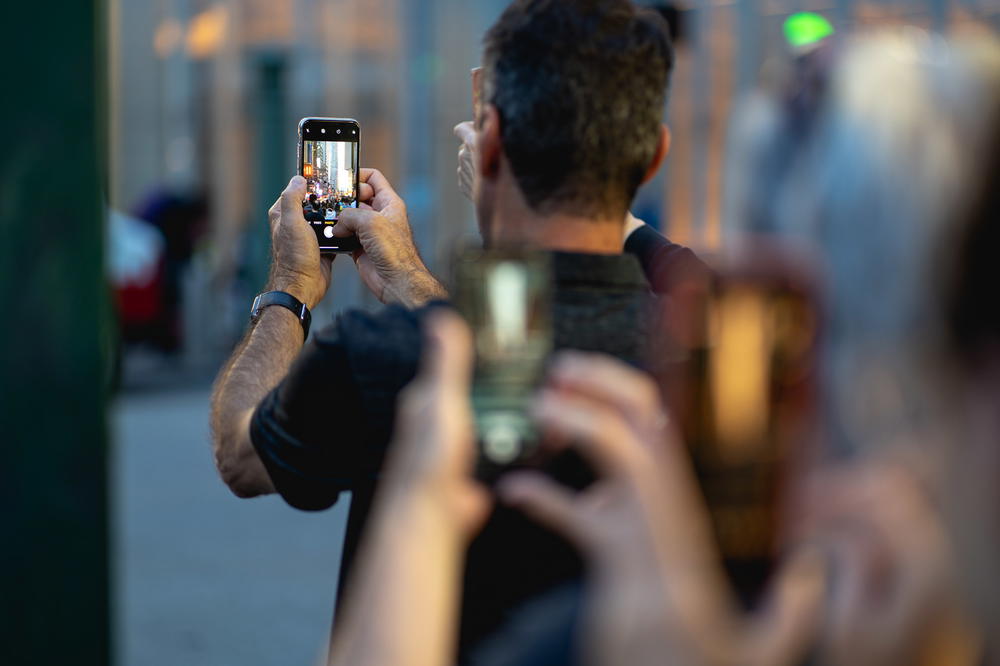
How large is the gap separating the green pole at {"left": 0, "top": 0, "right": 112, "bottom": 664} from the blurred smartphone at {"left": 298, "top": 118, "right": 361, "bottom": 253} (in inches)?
13.0

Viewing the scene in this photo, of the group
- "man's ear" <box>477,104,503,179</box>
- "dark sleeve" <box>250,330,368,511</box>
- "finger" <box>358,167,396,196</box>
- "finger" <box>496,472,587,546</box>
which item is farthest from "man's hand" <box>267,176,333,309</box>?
"finger" <box>496,472,587,546</box>

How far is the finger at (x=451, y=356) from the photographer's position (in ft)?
4.79

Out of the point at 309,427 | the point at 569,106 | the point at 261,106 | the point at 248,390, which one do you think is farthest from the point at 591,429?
the point at 261,106

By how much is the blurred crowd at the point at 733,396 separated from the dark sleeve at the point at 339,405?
0.05 meters

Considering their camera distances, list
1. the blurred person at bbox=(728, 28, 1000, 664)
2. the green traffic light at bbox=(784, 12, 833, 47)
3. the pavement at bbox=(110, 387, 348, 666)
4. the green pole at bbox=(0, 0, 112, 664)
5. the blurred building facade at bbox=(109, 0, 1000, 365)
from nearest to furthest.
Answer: the blurred person at bbox=(728, 28, 1000, 664)
the green pole at bbox=(0, 0, 112, 664)
the green traffic light at bbox=(784, 12, 833, 47)
the pavement at bbox=(110, 387, 348, 666)
the blurred building facade at bbox=(109, 0, 1000, 365)

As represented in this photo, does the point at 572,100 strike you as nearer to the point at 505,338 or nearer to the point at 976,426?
the point at 505,338

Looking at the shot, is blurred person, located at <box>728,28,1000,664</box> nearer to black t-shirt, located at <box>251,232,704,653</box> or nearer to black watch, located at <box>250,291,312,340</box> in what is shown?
black t-shirt, located at <box>251,232,704,653</box>

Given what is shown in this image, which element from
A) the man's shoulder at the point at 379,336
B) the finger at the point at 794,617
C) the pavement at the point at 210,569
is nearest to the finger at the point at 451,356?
the man's shoulder at the point at 379,336

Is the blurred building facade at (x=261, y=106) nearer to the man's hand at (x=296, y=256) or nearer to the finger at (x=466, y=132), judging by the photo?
the finger at (x=466, y=132)

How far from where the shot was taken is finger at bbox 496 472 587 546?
140 cm

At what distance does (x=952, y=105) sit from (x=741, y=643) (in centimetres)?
48

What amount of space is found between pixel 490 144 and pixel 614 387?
417 mm

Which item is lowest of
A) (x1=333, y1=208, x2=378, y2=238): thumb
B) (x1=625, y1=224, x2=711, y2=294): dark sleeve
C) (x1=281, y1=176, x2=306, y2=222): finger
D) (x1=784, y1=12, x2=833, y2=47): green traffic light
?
(x1=625, y1=224, x2=711, y2=294): dark sleeve

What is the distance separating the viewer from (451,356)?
4.82 feet
